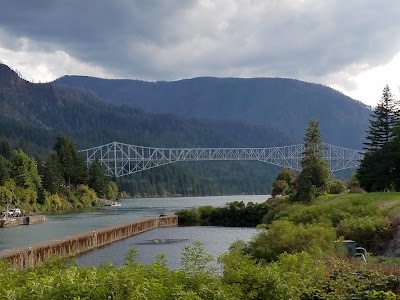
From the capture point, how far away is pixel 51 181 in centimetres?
10769

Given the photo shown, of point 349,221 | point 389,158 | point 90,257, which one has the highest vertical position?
point 389,158

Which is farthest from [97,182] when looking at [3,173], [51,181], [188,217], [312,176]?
[312,176]

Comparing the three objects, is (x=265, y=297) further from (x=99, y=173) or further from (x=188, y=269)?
(x=99, y=173)

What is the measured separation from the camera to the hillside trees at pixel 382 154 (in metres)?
50.9

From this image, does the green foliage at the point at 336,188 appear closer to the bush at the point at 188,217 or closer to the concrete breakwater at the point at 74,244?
the bush at the point at 188,217

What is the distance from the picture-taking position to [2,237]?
54156 mm

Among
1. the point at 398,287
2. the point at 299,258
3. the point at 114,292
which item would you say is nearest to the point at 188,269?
the point at 114,292

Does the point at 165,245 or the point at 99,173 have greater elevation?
the point at 99,173

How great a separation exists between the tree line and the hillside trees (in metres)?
53.1

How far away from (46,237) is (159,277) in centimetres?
4466

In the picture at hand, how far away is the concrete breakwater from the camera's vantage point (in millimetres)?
32969

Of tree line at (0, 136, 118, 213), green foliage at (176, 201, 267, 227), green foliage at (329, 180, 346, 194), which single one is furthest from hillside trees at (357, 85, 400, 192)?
tree line at (0, 136, 118, 213)

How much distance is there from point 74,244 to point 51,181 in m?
67.5

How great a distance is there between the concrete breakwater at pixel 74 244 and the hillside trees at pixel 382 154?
2331 centimetres
